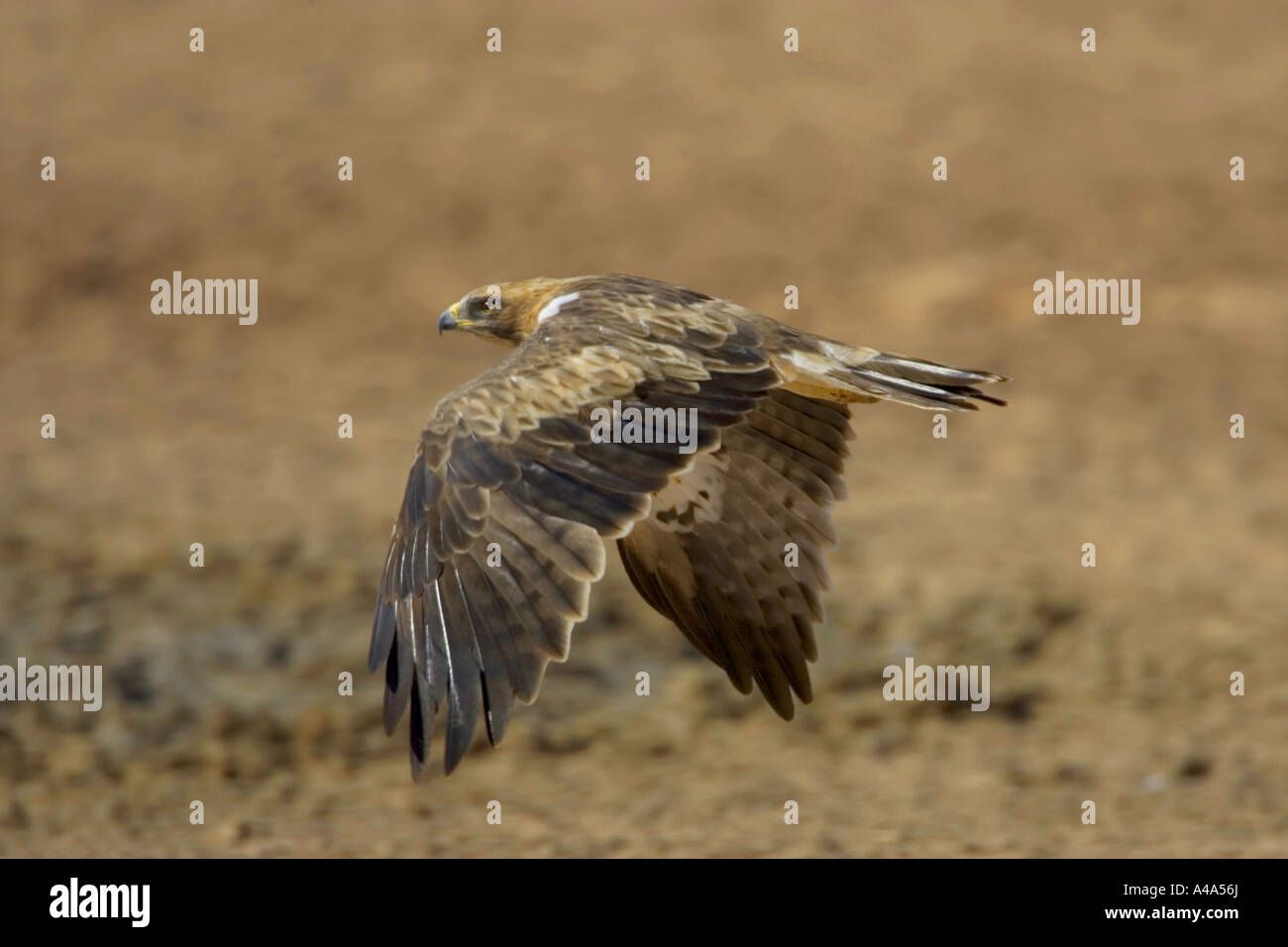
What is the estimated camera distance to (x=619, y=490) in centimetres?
681

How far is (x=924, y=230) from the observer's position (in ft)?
68.8

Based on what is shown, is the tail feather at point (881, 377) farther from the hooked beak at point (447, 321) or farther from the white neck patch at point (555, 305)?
the hooked beak at point (447, 321)

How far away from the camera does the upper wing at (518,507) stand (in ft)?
22.0

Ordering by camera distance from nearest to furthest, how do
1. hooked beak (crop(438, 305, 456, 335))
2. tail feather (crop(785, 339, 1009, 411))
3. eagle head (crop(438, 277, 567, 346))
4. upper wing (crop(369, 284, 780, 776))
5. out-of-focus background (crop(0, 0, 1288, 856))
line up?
upper wing (crop(369, 284, 780, 776))
tail feather (crop(785, 339, 1009, 411))
eagle head (crop(438, 277, 567, 346))
hooked beak (crop(438, 305, 456, 335))
out-of-focus background (crop(0, 0, 1288, 856))

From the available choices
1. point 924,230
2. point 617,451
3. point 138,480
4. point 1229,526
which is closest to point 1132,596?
point 1229,526

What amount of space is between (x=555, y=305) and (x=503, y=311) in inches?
28.9

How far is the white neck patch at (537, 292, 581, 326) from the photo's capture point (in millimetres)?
8117

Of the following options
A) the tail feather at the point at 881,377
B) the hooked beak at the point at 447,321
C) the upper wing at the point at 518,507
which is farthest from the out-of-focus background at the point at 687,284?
the upper wing at the point at 518,507

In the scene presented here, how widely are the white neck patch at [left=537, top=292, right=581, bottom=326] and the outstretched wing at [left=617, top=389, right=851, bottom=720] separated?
843 mm

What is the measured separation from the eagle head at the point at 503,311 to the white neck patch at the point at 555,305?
0.38 metres

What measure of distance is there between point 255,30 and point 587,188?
4.81 m

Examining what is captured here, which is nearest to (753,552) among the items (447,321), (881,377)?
(881,377)

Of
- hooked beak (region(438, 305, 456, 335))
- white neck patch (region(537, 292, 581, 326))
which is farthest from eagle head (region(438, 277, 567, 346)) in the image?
Answer: white neck patch (region(537, 292, 581, 326))

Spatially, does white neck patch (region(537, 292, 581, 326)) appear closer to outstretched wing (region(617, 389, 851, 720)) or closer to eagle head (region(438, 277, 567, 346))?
eagle head (region(438, 277, 567, 346))
